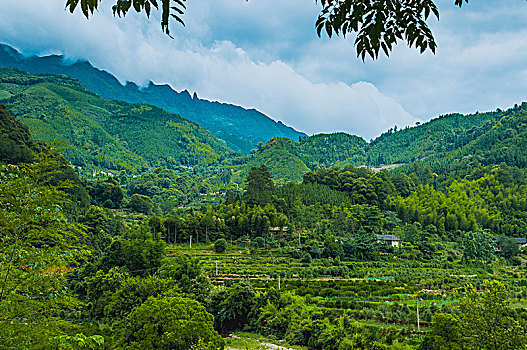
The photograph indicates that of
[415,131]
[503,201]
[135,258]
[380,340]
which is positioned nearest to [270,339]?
[380,340]

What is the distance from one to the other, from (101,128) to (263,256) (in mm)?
113149

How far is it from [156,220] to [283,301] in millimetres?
24160

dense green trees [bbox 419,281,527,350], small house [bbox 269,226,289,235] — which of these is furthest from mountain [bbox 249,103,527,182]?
dense green trees [bbox 419,281,527,350]

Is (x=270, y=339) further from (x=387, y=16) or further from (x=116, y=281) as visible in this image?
(x=387, y=16)

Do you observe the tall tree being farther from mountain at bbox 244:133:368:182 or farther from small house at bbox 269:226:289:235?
mountain at bbox 244:133:368:182

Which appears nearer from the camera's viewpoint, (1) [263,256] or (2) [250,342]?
(2) [250,342]

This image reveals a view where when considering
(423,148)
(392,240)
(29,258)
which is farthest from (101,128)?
(29,258)

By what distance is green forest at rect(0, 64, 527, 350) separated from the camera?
5512 millimetres

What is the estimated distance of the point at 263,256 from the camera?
38.8 meters

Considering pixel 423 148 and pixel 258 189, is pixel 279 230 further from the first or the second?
pixel 423 148

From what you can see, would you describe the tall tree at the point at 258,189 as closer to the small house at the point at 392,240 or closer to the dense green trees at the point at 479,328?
the small house at the point at 392,240

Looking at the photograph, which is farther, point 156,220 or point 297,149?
point 297,149

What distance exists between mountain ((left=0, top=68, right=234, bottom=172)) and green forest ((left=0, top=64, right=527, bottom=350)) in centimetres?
274

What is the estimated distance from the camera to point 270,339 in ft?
64.2
